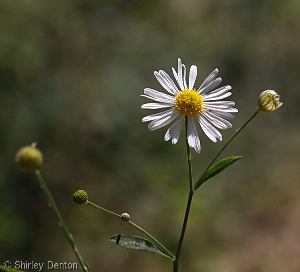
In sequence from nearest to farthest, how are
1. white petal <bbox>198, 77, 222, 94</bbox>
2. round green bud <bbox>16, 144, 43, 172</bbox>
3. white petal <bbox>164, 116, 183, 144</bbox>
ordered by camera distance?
round green bud <bbox>16, 144, 43, 172</bbox>
white petal <bbox>164, 116, 183, 144</bbox>
white petal <bbox>198, 77, 222, 94</bbox>

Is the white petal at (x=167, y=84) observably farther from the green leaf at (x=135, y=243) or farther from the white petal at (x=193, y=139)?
the green leaf at (x=135, y=243)

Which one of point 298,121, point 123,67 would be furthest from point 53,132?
point 298,121

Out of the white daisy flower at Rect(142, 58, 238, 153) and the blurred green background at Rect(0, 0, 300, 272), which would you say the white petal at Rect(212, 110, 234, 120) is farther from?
the blurred green background at Rect(0, 0, 300, 272)

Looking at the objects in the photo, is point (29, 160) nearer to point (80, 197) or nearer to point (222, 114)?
point (80, 197)

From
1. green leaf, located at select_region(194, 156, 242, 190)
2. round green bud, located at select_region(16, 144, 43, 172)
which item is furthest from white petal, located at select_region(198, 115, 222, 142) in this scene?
round green bud, located at select_region(16, 144, 43, 172)

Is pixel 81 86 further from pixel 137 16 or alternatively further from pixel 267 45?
pixel 267 45
